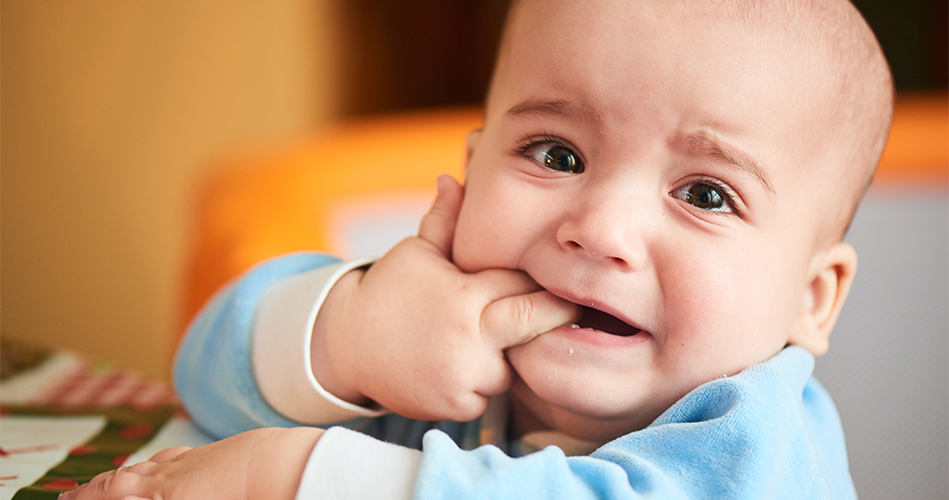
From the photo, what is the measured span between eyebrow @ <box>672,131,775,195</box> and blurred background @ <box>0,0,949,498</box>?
1.49 metres

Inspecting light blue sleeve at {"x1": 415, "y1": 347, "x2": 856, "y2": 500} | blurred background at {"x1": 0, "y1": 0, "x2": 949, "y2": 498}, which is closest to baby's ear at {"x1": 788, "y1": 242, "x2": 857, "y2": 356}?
light blue sleeve at {"x1": 415, "y1": 347, "x2": 856, "y2": 500}

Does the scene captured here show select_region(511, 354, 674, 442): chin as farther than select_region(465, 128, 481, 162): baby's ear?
No

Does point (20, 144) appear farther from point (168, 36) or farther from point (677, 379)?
point (677, 379)

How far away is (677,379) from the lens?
24.1 inches

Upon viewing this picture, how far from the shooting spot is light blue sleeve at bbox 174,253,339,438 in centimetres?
78

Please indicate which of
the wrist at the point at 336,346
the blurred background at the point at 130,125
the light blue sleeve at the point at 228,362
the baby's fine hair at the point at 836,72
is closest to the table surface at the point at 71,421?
the light blue sleeve at the point at 228,362

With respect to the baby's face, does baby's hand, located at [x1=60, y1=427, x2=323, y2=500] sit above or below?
below

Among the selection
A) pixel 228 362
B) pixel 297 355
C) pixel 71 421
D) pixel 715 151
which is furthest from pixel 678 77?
pixel 71 421

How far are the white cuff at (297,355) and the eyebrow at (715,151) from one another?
0.34 m

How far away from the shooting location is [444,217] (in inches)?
28.6

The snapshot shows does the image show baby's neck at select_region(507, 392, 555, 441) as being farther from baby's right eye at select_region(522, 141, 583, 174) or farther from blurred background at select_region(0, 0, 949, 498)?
blurred background at select_region(0, 0, 949, 498)

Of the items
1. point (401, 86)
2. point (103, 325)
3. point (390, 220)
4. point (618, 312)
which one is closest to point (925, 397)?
point (618, 312)

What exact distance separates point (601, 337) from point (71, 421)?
2.05 ft

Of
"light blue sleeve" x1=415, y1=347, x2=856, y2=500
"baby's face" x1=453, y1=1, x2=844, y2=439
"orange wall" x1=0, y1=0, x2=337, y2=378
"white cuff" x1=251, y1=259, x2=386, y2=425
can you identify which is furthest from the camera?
"orange wall" x1=0, y1=0, x2=337, y2=378
